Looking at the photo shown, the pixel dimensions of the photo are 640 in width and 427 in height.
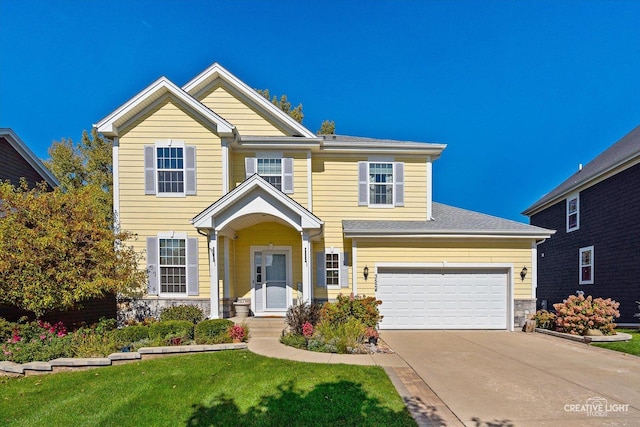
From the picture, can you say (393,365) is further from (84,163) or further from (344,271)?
(84,163)

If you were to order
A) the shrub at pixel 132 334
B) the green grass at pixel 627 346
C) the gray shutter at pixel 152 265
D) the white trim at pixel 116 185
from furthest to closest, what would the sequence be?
the white trim at pixel 116 185, the gray shutter at pixel 152 265, the green grass at pixel 627 346, the shrub at pixel 132 334

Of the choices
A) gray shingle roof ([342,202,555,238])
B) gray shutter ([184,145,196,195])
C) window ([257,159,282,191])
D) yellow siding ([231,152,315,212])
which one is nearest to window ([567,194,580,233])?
gray shingle roof ([342,202,555,238])

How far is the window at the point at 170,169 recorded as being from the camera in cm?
1099

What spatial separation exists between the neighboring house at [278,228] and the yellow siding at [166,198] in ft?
0.11

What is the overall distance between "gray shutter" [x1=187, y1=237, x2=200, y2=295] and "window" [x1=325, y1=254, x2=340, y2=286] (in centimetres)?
441

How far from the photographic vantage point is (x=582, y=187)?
15289mm

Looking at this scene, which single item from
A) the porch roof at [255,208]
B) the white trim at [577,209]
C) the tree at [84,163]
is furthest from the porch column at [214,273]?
the white trim at [577,209]

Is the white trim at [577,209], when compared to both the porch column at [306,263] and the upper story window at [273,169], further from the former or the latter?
the upper story window at [273,169]

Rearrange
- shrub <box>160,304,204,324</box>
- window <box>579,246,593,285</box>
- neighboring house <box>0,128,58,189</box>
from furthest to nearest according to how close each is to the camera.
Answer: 1. window <box>579,246,593,285</box>
2. neighboring house <box>0,128,58,189</box>
3. shrub <box>160,304,204,324</box>

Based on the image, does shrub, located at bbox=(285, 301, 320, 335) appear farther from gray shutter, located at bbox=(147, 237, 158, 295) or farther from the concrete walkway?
gray shutter, located at bbox=(147, 237, 158, 295)

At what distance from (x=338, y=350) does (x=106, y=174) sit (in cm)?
1820

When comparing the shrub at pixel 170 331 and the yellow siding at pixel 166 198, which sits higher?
the yellow siding at pixel 166 198

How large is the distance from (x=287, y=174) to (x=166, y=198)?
13.6 feet

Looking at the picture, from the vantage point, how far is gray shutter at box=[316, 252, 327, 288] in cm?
1164
